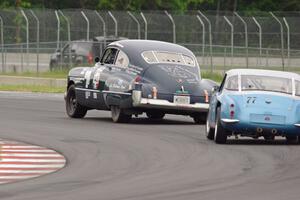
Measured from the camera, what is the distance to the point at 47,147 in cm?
1819

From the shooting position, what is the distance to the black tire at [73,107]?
25.6m

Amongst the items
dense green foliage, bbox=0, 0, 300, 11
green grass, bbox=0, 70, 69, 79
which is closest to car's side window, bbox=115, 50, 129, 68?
green grass, bbox=0, 70, 69, 79

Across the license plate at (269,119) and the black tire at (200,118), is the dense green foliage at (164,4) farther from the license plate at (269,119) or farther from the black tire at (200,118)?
the license plate at (269,119)

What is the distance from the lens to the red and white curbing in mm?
14438

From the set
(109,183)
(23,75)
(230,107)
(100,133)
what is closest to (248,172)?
(109,183)

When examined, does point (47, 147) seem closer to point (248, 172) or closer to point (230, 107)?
point (230, 107)

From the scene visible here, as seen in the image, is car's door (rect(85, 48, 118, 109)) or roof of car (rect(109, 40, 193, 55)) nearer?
car's door (rect(85, 48, 118, 109))

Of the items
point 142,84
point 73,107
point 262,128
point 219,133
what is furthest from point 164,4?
point 262,128

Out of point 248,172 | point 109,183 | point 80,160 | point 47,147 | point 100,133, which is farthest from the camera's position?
point 100,133

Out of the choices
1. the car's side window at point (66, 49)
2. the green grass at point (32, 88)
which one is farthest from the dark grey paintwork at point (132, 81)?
the car's side window at point (66, 49)

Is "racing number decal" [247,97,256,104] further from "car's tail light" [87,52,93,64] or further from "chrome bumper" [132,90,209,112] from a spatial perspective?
"car's tail light" [87,52,93,64]

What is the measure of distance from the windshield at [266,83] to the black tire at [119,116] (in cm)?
456

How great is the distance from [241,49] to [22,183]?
30.4m

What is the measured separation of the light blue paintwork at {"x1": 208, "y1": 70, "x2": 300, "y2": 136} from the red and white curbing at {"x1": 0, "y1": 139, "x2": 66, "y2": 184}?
3.00 m
